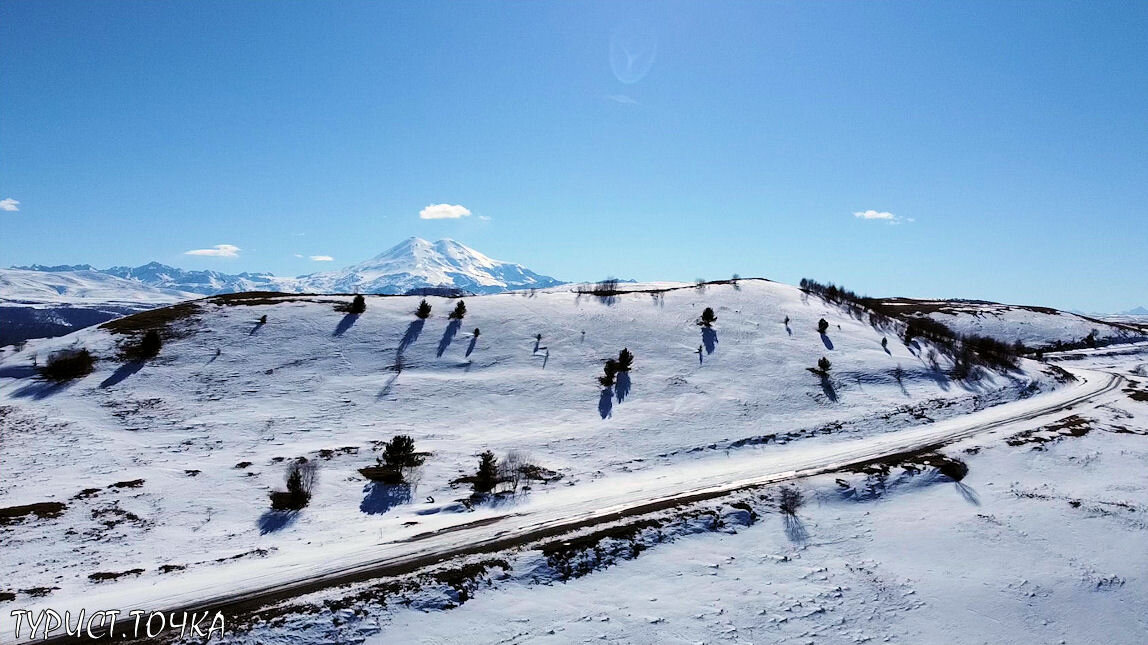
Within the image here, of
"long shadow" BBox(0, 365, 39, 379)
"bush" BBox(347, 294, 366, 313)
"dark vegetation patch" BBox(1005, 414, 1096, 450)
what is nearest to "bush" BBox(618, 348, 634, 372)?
"bush" BBox(347, 294, 366, 313)

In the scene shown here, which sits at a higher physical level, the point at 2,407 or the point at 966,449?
the point at 2,407

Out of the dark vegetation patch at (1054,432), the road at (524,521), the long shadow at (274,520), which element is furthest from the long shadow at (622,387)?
the dark vegetation patch at (1054,432)

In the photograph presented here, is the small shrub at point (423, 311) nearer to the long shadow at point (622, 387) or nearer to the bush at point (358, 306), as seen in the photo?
the bush at point (358, 306)

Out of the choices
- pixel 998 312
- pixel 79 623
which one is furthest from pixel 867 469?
pixel 998 312

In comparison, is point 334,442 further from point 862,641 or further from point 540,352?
point 862,641

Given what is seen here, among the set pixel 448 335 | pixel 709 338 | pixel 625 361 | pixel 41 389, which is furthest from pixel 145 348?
pixel 709 338

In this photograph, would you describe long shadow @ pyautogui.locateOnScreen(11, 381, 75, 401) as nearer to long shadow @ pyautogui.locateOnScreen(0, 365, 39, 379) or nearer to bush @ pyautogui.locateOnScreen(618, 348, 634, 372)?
long shadow @ pyautogui.locateOnScreen(0, 365, 39, 379)

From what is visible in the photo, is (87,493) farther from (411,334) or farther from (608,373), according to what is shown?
(608,373)

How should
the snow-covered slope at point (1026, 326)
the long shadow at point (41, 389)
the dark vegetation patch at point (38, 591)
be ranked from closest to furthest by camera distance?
the dark vegetation patch at point (38, 591) < the long shadow at point (41, 389) < the snow-covered slope at point (1026, 326)
